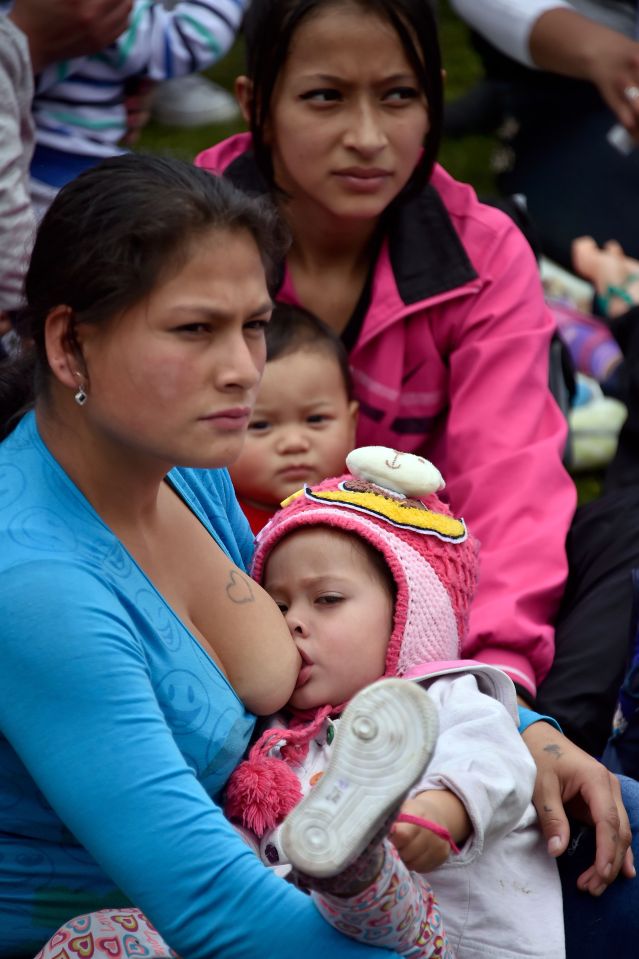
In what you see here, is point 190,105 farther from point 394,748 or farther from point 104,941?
point 394,748

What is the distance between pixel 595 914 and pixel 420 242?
4.67 ft

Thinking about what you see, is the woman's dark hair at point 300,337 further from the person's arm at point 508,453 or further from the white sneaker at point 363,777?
the white sneaker at point 363,777

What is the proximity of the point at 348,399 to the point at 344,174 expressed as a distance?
446 millimetres

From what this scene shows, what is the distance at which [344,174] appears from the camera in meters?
2.60

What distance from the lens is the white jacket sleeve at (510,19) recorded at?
12.0 ft

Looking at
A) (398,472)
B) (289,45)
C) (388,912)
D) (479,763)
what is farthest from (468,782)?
(289,45)

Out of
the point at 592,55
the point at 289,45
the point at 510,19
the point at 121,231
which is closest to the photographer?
the point at 121,231

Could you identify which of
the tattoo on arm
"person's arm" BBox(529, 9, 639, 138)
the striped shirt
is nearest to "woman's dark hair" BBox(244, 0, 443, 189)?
the striped shirt

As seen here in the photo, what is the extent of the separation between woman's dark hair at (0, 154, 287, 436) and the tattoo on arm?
0.37 meters

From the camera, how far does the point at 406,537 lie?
6.36 ft

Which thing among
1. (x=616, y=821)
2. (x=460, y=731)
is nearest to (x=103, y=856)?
(x=460, y=731)

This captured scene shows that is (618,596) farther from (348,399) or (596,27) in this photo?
(596,27)

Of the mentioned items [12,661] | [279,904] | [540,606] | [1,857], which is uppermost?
[12,661]

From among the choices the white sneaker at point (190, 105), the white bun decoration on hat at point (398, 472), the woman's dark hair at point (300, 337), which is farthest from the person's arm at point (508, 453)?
the white sneaker at point (190, 105)
